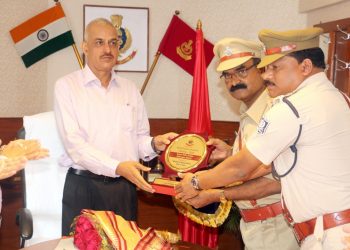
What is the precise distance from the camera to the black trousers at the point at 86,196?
263 cm

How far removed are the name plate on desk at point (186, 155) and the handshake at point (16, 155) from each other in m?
0.81

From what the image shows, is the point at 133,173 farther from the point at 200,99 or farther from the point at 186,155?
the point at 200,99

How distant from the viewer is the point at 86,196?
265 centimetres

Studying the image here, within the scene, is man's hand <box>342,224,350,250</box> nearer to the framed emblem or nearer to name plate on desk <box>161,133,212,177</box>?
name plate on desk <box>161,133,212,177</box>

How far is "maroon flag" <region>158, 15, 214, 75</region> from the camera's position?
4539 mm

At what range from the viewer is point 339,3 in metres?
3.17

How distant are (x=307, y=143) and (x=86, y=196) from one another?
136 centimetres

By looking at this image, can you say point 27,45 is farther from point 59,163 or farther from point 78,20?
point 59,163

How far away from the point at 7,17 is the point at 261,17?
7.36 ft

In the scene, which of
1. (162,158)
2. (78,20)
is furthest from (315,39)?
(78,20)

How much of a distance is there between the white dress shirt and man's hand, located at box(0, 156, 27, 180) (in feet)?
2.46

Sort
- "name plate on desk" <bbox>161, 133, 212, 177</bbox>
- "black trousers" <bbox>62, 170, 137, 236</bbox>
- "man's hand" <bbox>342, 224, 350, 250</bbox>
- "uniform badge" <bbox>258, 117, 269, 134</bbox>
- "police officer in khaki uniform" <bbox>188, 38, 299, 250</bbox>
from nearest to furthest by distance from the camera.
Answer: "man's hand" <bbox>342, 224, 350, 250</bbox> < "uniform badge" <bbox>258, 117, 269, 134</bbox> < "police officer in khaki uniform" <bbox>188, 38, 299, 250</bbox> < "name plate on desk" <bbox>161, 133, 212, 177</bbox> < "black trousers" <bbox>62, 170, 137, 236</bbox>

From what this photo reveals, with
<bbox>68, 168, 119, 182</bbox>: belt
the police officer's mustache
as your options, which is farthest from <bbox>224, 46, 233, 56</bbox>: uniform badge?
<bbox>68, 168, 119, 182</bbox>: belt

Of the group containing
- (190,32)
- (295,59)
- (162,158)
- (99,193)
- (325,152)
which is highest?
(190,32)
